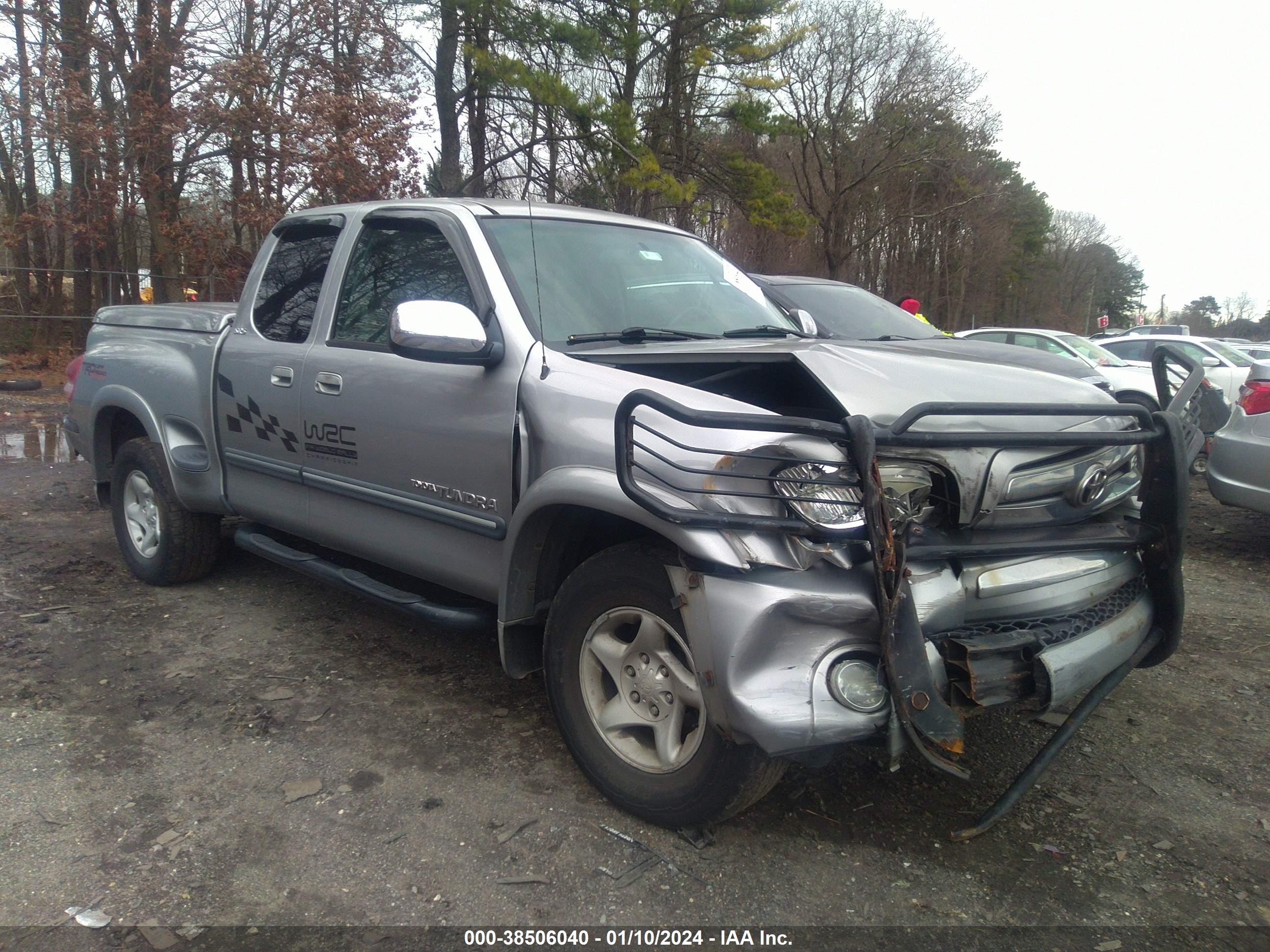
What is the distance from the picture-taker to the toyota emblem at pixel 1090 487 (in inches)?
111

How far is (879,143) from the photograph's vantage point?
29188 millimetres

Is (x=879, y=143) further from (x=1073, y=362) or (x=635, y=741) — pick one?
(x=635, y=741)

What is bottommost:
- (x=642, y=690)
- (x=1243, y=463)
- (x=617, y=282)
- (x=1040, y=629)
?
(x=642, y=690)

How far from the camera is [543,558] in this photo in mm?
3072

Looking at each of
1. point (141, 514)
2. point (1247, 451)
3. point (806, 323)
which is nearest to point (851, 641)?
point (806, 323)

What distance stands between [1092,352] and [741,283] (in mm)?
10167

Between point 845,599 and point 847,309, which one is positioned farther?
point 847,309

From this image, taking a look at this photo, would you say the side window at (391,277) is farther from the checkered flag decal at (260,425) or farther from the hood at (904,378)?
the hood at (904,378)

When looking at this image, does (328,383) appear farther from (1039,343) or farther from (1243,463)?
(1039,343)

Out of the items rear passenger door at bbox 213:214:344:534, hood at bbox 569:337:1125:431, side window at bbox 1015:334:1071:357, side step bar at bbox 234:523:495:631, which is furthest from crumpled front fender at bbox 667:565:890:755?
side window at bbox 1015:334:1071:357

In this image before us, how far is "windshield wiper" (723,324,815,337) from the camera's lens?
3.75m

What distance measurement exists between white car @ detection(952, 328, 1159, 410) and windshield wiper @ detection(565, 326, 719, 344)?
7.95 meters

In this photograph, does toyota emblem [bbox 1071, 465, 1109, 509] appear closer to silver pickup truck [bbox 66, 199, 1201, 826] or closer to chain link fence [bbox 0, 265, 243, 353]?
silver pickup truck [bbox 66, 199, 1201, 826]

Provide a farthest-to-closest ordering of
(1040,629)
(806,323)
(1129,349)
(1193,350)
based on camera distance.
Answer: (1129,349) < (1193,350) < (806,323) < (1040,629)
